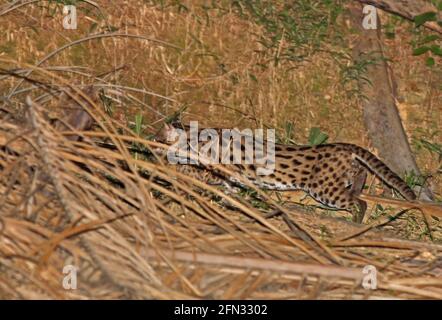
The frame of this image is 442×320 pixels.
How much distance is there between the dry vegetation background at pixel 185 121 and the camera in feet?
8.67

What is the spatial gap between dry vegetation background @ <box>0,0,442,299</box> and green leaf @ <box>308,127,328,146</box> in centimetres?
17

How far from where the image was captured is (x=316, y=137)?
8.43 m

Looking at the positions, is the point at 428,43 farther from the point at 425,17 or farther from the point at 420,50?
the point at 425,17

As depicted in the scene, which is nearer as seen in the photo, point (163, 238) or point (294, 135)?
point (163, 238)

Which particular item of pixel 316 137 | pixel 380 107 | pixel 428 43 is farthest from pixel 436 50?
pixel 316 137

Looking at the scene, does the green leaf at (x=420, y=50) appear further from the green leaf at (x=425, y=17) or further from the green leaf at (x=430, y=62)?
the green leaf at (x=425, y=17)

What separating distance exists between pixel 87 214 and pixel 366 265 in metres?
0.91

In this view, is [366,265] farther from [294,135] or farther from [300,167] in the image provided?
[294,135]

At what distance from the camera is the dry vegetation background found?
104 inches

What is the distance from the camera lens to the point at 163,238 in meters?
2.90

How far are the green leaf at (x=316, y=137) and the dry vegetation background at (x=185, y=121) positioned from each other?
17 centimetres

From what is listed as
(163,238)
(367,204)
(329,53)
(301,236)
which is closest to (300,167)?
(367,204)

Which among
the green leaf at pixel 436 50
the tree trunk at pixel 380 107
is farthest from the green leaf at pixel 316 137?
the green leaf at pixel 436 50

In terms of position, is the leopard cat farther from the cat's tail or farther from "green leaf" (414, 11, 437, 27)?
"green leaf" (414, 11, 437, 27)
